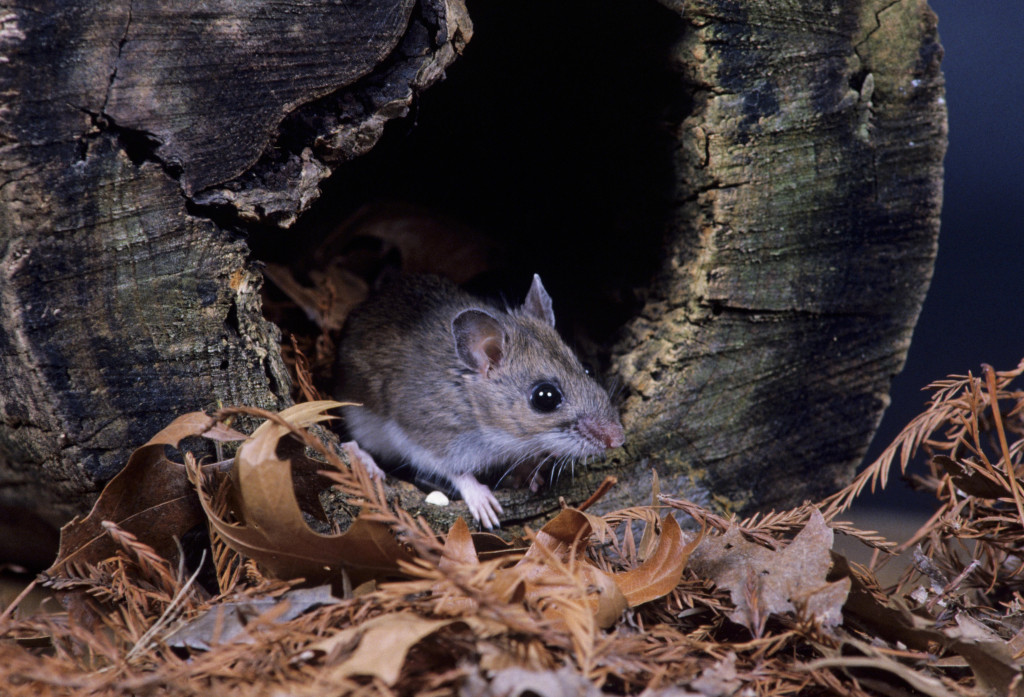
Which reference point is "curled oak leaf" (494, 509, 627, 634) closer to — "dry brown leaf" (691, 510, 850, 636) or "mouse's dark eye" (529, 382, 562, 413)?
"dry brown leaf" (691, 510, 850, 636)

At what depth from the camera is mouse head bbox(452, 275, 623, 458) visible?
3815 millimetres

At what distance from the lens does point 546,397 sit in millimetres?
3908

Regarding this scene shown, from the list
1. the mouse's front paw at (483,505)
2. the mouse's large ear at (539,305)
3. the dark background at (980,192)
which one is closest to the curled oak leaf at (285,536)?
the mouse's front paw at (483,505)

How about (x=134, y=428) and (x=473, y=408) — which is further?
(x=473, y=408)

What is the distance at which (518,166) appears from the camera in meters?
4.73

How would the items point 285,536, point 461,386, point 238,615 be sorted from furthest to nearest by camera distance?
point 461,386
point 285,536
point 238,615

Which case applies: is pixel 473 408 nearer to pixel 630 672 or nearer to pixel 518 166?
pixel 518 166

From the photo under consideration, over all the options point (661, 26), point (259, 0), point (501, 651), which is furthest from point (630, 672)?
point (661, 26)

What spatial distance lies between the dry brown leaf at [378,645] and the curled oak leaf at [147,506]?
0.84 meters

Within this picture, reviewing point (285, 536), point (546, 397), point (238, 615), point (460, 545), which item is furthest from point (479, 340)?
point (238, 615)

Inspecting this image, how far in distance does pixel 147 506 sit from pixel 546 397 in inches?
75.7

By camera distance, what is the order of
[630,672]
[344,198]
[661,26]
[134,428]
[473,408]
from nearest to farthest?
[630,672] < [134,428] < [661,26] < [473,408] < [344,198]

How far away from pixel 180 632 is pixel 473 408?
7.19 ft

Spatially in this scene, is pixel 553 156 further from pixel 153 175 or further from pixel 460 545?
pixel 460 545
